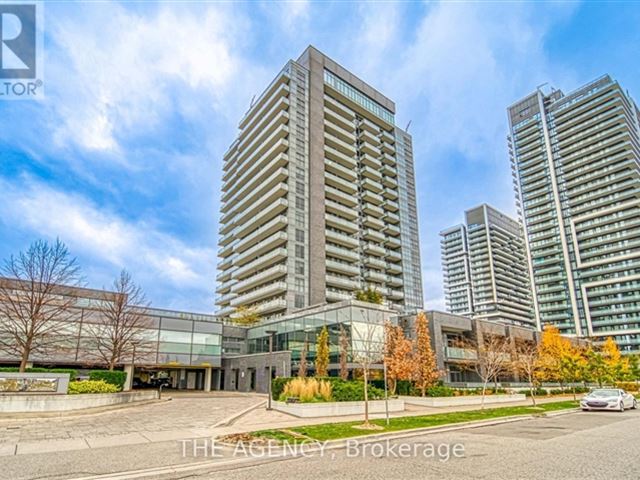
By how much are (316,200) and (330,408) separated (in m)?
50.5

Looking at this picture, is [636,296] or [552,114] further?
[552,114]

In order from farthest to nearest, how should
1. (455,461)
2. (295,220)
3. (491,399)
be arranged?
(295,220) → (491,399) → (455,461)

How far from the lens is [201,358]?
153ft

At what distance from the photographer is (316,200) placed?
68.2 meters

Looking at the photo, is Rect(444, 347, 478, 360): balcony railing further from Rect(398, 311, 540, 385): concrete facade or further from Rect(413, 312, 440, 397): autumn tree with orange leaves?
Rect(413, 312, 440, 397): autumn tree with orange leaves

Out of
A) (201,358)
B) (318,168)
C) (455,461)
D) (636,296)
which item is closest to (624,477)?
(455,461)

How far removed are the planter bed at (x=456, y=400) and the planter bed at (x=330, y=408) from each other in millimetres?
4725

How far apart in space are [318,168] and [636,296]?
8516 centimetres

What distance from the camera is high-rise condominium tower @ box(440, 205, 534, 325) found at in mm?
162750

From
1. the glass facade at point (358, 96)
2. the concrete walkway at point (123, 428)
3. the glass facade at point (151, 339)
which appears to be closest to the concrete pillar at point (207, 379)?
the glass facade at point (151, 339)

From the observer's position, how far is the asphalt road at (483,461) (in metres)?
8.36

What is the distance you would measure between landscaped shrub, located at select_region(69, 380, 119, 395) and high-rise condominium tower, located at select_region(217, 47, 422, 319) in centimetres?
3466

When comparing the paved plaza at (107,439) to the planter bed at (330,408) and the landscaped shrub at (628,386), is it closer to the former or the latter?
the planter bed at (330,408)

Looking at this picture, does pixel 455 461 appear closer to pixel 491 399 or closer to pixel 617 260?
pixel 491 399
